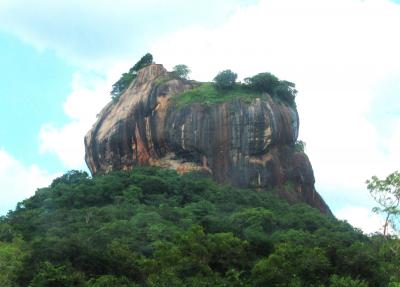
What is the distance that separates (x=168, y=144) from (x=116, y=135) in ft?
11.9

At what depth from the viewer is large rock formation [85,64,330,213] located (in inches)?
1774

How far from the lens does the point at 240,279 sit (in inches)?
933

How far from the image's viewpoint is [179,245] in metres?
24.6

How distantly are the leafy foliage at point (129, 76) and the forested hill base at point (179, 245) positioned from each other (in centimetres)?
1322

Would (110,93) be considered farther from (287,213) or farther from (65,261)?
(65,261)

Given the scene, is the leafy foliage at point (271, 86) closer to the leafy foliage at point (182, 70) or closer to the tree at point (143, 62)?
the leafy foliage at point (182, 70)

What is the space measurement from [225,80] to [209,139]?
4.76m

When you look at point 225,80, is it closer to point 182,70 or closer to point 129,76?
point 182,70

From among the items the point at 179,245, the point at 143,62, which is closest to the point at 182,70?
the point at 143,62

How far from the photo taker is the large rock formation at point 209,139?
148 feet

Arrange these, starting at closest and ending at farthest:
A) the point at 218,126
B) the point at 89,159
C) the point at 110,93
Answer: the point at 218,126 → the point at 89,159 → the point at 110,93

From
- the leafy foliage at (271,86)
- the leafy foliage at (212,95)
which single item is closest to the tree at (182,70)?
the leafy foliage at (212,95)

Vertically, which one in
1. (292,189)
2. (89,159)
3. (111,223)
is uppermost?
(89,159)

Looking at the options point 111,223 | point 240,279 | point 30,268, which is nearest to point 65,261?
point 30,268
